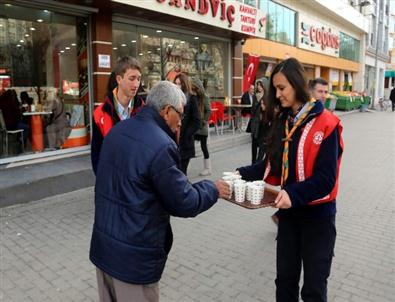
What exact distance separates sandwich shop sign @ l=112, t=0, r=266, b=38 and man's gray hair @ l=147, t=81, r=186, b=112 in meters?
6.22

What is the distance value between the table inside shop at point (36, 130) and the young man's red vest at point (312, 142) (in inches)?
281

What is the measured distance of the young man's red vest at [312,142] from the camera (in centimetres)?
224

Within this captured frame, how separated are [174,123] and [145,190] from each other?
0.42 meters

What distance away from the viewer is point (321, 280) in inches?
94.6

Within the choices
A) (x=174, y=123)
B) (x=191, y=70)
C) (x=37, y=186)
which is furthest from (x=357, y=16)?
(x=174, y=123)

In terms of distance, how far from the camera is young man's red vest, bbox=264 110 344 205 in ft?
7.34

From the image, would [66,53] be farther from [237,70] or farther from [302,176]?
[302,176]

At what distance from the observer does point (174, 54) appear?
1183cm

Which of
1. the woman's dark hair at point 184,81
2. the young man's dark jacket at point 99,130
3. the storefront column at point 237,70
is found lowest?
the young man's dark jacket at point 99,130

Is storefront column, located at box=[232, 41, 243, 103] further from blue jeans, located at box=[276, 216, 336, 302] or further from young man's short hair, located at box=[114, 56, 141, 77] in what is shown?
blue jeans, located at box=[276, 216, 336, 302]

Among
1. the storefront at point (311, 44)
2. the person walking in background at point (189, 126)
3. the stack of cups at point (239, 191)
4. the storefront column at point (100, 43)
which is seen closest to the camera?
the stack of cups at point (239, 191)

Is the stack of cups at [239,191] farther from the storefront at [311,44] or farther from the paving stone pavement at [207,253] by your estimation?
the storefront at [311,44]

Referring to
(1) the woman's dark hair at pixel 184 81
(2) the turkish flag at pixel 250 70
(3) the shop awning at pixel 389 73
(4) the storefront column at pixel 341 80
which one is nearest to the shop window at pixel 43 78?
(1) the woman's dark hair at pixel 184 81

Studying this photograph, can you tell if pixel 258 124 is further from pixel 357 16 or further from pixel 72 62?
pixel 357 16
